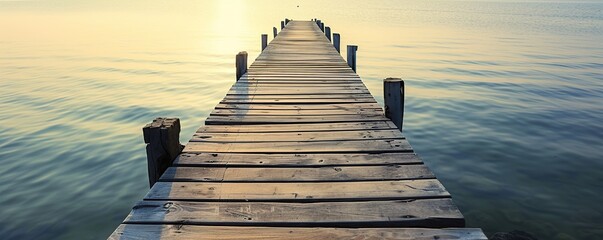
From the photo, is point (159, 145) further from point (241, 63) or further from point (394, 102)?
point (241, 63)

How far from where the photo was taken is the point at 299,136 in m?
4.76

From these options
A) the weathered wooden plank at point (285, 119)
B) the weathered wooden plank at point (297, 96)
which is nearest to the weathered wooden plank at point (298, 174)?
the weathered wooden plank at point (285, 119)

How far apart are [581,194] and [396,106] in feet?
11.3

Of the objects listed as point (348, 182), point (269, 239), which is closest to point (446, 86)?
point (348, 182)

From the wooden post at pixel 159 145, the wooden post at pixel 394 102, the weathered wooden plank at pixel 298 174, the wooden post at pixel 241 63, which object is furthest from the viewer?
the wooden post at pixel 241 63

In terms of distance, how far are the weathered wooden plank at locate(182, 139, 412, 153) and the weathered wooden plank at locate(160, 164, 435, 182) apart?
0.45 metres

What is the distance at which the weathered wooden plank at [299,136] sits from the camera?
4617mm

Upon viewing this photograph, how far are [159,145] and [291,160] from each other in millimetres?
1225

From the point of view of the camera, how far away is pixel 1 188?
6602 millimetres

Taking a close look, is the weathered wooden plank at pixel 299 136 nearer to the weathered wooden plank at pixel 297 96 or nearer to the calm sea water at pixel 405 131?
the weathered wooden plank at pixel 297 96

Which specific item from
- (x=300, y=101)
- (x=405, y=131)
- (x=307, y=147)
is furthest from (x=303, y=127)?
(x=405, y=131)

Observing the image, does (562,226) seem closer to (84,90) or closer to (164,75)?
(84,90)

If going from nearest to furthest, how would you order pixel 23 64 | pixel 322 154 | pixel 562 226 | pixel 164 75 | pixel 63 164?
1. pixel 322 154
2. pixel 562 226
3. pixel 63 164
4. pixel 164 75
5. pixel 23 64

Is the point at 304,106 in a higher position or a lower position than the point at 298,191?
higher
